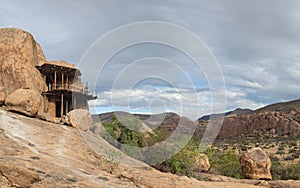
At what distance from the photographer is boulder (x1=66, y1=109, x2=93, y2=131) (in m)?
22.5

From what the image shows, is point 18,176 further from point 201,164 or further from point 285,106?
point 285,106

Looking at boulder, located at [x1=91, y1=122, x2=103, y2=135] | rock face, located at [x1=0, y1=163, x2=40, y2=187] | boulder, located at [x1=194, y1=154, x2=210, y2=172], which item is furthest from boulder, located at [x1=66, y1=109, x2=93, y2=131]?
rock face, located at [x1=0, y1=163, x2=40, y2=187]

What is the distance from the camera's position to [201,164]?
2331 centimetres

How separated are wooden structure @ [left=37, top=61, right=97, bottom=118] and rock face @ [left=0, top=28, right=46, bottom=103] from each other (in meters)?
1.18

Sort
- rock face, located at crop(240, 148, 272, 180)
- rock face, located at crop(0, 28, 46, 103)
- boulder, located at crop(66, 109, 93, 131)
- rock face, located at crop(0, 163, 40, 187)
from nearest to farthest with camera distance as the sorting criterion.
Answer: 1. rock face, located at crop(0, 163, 40, 187)
2. rock face, located at crop(240, 148, 272, 180)
3. boulder, located at crop(66, 109, 93, 131)
4. rock face, located at crop(0, 28, 46, 103)

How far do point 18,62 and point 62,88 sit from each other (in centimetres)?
460

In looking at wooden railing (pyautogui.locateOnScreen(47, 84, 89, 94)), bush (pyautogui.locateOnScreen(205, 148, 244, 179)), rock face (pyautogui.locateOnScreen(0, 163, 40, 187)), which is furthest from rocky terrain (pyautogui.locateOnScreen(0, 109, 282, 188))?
wooden railing (pyautogui.locateOnScreen(47, 84, 89, 94))

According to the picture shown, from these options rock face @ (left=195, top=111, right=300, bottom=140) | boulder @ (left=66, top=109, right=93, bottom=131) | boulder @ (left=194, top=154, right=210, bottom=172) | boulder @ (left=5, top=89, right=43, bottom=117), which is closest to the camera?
boulder @ (left=5, top=89, right=43, bottom=117)

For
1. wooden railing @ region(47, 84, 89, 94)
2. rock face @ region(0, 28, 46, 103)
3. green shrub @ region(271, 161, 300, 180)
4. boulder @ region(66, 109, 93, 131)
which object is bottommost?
green shrub @ region(271, 161, 300, 180)

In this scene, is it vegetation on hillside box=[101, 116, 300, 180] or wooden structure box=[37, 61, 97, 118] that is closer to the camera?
vegetation on hillside box=[101, 116, 300, 180]

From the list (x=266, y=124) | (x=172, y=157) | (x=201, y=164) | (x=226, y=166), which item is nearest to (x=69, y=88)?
(x=172, y=157)

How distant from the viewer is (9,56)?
28828mm

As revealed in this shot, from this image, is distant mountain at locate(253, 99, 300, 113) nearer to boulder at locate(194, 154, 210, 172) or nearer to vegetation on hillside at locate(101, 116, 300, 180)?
vegetation on hillside at locate(101, 116, 300, 180)

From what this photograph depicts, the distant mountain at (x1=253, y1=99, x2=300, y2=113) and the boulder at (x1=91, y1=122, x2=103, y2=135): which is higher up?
the distant mountain at (x1=253, y1=99, x2=300, y2=113)
